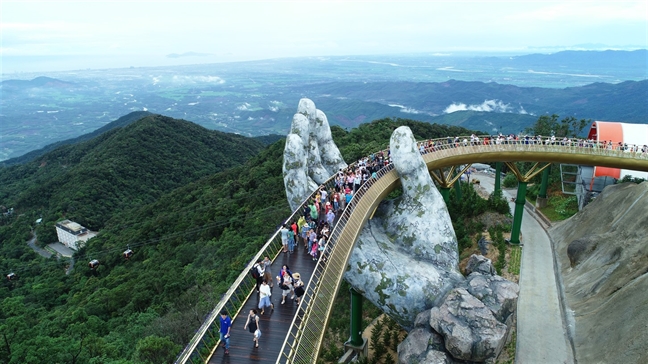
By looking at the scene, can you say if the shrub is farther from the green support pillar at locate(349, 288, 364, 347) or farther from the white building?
the white building

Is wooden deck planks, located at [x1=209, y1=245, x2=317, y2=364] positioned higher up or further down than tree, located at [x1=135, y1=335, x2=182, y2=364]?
higher up

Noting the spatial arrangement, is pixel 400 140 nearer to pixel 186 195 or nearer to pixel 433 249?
pixel 433 249

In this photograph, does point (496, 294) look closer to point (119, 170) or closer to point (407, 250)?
point (407, 250)

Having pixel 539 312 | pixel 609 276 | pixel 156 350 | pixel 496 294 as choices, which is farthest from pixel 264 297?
pixel 609 276

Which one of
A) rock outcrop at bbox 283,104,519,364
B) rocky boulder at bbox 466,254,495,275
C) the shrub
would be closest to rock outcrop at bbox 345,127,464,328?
rock outcrop at bbox 283,104,519,364

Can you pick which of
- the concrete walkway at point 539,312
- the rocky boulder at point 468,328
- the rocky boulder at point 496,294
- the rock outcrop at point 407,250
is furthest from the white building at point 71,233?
the rocky boulder at point 496,294

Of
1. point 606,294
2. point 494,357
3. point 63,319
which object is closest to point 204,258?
point 63,319
